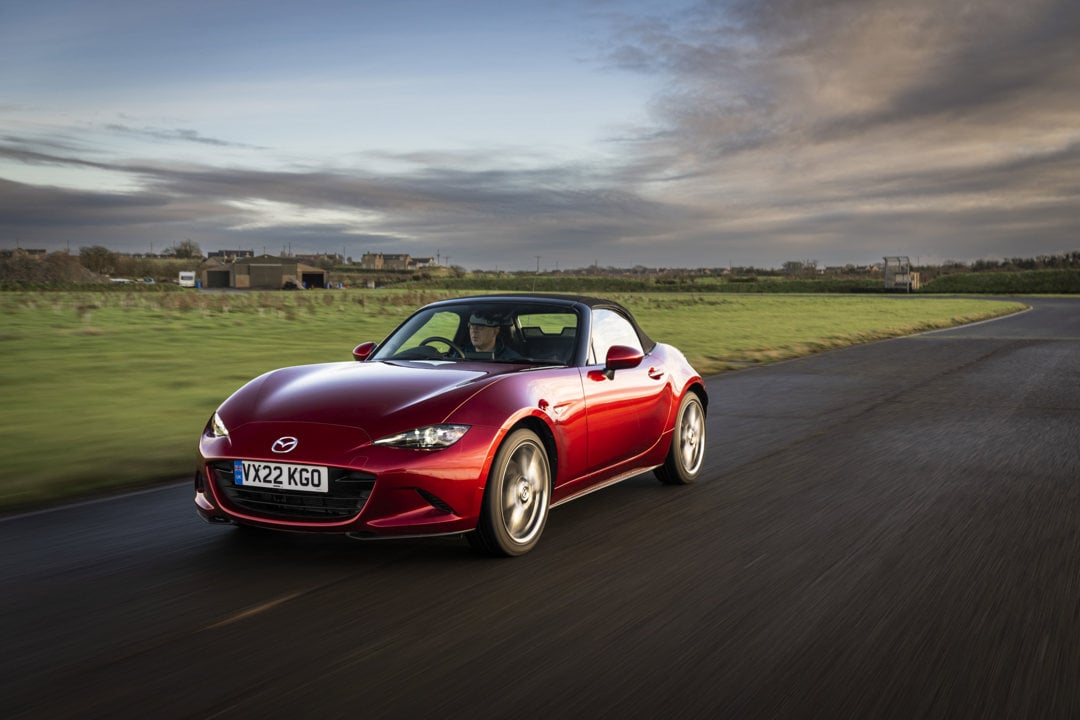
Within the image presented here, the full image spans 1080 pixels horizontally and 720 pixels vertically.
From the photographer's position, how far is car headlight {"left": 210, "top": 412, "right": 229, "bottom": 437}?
17.7 feet

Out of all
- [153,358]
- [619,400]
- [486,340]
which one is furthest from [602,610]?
[153,358]

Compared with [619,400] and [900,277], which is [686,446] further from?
[900,277]

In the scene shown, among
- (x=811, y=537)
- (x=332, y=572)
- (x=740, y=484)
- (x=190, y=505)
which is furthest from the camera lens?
(x=740, y=484)

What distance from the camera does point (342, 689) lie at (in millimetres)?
3477

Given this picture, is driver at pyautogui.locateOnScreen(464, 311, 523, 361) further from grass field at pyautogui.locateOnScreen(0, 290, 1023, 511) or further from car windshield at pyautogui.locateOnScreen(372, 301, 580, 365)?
grass field at pyautogui.locateOnScreen(0, 290, 1023, 511)

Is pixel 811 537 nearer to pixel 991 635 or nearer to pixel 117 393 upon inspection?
pixel 991 635

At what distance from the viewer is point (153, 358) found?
60.6 feet

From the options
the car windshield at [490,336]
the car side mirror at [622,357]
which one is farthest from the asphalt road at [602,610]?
the car windshield at [490,336]

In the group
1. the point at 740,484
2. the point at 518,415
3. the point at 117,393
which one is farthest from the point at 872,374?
the point at 518,415

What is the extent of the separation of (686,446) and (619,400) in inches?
50.2

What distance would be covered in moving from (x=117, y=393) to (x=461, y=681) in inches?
446

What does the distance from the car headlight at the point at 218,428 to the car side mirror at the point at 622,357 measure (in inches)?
91.8

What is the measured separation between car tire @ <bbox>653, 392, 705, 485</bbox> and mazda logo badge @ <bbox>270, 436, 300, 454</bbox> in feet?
10.4

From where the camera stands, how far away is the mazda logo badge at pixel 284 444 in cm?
505
